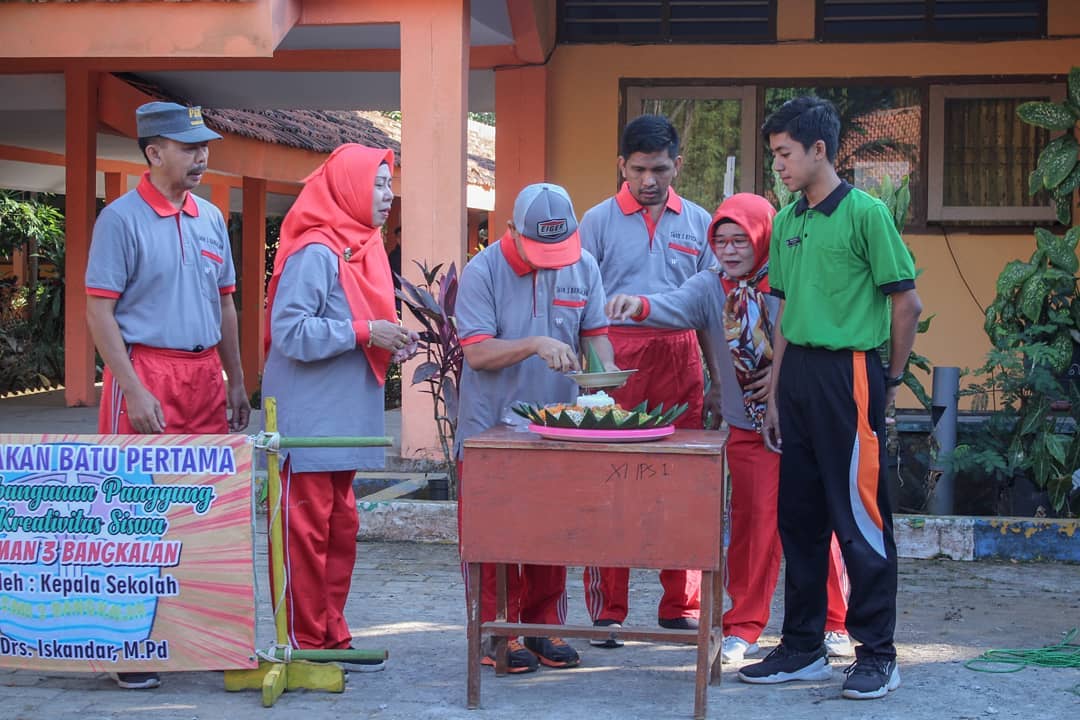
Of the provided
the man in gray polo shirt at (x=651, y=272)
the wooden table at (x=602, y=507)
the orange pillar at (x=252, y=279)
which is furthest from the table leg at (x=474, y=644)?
the orange pillar at (x=252, y=279)

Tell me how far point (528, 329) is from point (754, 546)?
120cm

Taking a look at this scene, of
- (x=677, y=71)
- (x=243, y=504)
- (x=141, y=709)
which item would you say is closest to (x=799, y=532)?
(x=243, y=504)

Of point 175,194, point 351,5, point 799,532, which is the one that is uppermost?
point 351,5

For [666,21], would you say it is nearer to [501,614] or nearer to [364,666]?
[501,614]

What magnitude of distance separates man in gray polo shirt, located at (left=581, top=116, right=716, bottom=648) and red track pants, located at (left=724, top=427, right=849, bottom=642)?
281 millimetres

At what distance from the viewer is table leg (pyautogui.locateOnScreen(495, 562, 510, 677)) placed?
4.90 meters

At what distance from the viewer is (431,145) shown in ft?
26.7

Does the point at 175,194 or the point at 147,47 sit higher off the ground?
the point at 147,47

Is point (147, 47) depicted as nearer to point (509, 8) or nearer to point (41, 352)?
point (509, 8)

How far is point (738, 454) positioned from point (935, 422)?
9.44 ft

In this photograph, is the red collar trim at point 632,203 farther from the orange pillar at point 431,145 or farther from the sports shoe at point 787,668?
the orange pillar at point 431,145

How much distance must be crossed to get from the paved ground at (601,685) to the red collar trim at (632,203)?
1742mm

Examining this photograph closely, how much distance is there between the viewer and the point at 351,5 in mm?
8305

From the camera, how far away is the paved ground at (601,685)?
4480 millimetres
